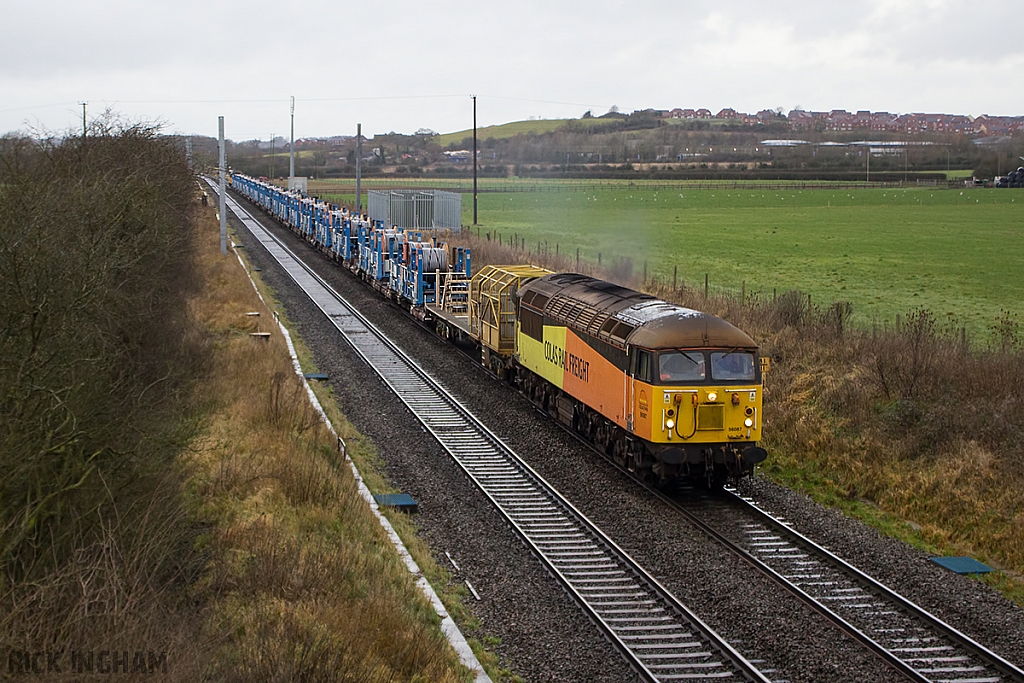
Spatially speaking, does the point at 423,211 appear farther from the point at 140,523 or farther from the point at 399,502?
the point at 140,523

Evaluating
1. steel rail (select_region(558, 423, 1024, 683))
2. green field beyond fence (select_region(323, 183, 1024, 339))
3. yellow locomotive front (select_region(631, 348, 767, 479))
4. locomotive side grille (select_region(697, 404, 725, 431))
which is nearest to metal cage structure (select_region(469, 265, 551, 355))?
yellow locomotive front (select_region(631, 348, 767, 479))

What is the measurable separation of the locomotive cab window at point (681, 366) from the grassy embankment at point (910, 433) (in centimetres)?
330

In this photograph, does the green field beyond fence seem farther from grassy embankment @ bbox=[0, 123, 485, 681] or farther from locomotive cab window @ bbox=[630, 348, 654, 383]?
grassy embankment @ bbox=[0, 123, 485, 681]

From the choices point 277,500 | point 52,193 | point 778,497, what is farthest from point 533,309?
point 52,193

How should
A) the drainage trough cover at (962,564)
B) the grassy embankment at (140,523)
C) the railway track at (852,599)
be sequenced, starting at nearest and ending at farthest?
1. the grassy embankment at (140,523)
2. the railway track at (852,599)
3. the drainage trough cover at (962,564)

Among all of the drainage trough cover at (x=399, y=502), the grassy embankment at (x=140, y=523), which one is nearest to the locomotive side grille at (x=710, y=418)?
the drainage trough cover at (x=399, y=502)

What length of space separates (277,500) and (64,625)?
24.8 ft

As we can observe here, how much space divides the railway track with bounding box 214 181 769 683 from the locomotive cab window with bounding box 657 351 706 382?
2.66 metres

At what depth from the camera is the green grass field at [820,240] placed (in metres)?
37.6

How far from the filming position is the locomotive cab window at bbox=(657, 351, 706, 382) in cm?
1659

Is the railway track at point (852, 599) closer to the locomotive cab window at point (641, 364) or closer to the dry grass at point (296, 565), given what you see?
the locomotive cab window at point (641, 364)

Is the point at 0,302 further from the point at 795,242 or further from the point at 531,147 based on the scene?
the point at 531,147

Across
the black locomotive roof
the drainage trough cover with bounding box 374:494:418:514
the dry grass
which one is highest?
the black locomotive roof

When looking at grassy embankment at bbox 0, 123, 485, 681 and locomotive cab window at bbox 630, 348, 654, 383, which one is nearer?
grassy embankment at bbox 0, 123, 485, 681
